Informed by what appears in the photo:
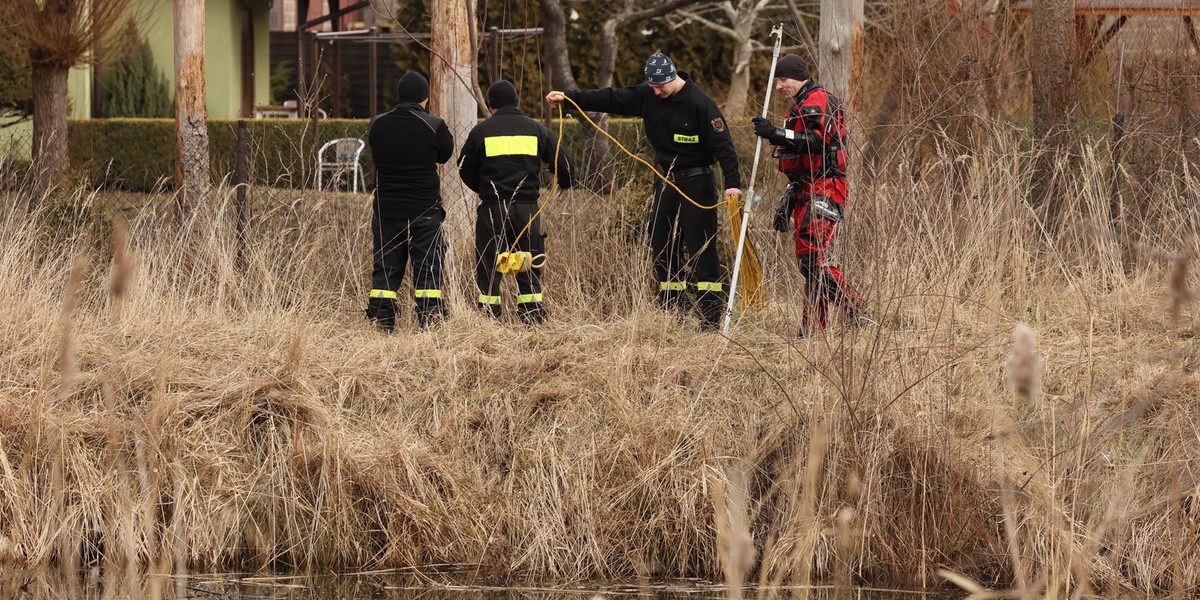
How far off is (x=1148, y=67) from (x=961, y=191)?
2995 mm

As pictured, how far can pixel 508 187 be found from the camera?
8062 millimetres

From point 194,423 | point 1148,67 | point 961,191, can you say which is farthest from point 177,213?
point 1148,67

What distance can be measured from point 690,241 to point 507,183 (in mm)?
1081

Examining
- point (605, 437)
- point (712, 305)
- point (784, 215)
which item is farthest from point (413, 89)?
point (605, 437)

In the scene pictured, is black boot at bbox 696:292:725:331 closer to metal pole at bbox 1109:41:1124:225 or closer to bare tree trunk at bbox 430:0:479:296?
bare tree trunk at bbox 430:0:479:296

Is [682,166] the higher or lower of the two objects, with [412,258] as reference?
higher

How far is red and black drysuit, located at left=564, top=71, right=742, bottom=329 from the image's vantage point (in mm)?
7863

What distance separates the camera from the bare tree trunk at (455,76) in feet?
31.1

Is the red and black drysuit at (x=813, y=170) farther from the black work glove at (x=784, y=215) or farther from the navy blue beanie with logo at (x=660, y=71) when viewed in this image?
the navy blue beanie with logo at (x=660, y=71)

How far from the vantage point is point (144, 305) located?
7500 millimetres

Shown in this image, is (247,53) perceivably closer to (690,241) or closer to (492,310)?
(492,310)

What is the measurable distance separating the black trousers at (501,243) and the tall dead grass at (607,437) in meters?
0.36

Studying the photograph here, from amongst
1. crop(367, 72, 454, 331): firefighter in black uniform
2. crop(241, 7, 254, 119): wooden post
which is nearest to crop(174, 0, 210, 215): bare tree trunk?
crop(367, 72, 454, 331): firefighter in black uniform

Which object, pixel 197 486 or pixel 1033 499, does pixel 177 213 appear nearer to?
pixel 197 486
